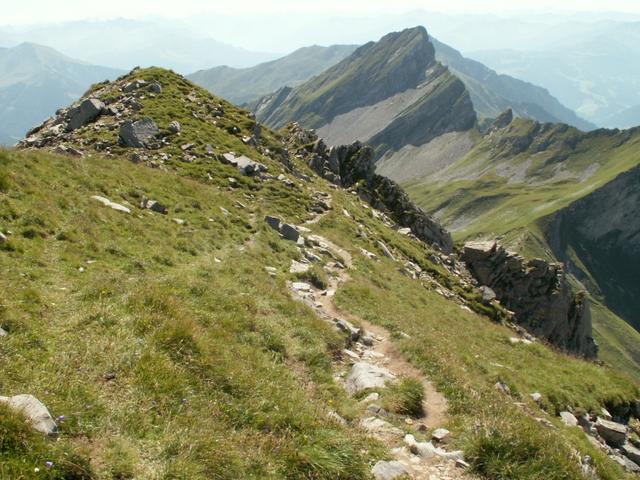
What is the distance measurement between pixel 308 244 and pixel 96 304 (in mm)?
19462

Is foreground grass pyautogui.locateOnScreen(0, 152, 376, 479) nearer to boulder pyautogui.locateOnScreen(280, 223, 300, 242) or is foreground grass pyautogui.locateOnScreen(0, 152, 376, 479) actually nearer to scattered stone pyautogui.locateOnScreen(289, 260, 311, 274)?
scattered stone pyautogui.locateOnScreen(289, 260, 311, 274)

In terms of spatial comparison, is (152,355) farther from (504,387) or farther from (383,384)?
(504,387)

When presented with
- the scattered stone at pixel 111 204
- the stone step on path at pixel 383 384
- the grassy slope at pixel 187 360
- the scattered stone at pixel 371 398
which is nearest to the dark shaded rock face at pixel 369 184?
the grassy slope at pixel 187 360

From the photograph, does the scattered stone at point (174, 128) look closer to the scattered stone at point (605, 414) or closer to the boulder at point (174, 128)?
the boulder at point (174, 128)

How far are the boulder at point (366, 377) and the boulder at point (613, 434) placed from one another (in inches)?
480

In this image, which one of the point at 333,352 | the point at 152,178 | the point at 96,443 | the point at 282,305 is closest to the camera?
the point at 96,443

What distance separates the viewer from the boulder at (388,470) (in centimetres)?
855

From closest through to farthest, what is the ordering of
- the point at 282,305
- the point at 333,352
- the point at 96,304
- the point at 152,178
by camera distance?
the point at 96,304, the point at 333,352, the point at 282,305, the point at 152,178

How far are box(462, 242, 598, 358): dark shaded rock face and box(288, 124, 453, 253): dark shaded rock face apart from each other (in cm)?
547

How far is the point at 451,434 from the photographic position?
10.8m

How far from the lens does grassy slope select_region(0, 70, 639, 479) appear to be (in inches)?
302

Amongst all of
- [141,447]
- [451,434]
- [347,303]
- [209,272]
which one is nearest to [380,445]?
[451,434]

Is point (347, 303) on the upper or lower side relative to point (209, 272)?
lower

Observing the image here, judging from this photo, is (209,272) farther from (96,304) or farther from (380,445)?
(380,445)
